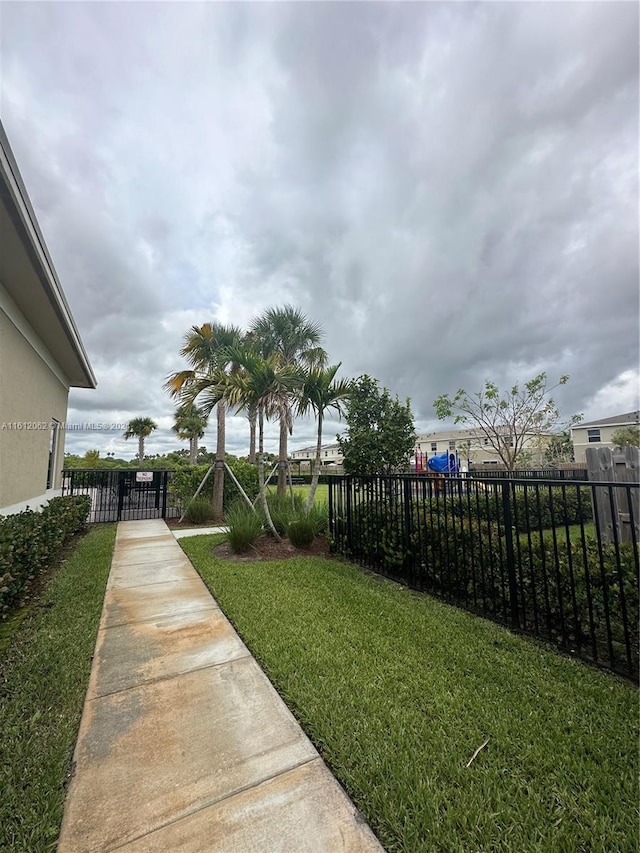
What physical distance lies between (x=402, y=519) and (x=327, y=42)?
26.0 ft

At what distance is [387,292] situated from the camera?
459 inches

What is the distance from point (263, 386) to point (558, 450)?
25.9 meters

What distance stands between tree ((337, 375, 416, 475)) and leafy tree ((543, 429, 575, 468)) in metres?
19.2

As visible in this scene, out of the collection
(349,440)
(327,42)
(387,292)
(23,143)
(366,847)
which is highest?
(327,42)

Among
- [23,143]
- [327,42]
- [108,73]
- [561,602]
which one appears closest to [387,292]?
[327,42]

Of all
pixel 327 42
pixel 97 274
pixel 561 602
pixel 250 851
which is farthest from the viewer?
pixel 97 274

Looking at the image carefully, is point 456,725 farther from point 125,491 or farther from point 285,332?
point 285,332

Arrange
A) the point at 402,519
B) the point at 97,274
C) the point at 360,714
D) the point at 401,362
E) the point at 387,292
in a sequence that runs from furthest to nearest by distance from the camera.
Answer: the point at 401,362 < the point at 387,292 < the point at 97,274 < the point at 402,519 < the point at 360,714

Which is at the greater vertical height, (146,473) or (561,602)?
(146,473)

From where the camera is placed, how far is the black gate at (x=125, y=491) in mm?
10289

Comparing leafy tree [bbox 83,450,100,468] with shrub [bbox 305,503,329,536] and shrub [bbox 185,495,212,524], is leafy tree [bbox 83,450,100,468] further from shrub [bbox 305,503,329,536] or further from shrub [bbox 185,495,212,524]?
shrub [bbox 305,503,329,536]

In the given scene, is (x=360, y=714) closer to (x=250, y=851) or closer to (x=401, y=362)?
(x=250, y=851)

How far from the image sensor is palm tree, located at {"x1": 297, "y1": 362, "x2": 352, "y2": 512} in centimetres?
686

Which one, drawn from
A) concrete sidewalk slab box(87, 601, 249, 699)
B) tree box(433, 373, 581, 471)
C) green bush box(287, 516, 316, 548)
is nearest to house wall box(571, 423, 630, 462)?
tree box(433, 373, 581, 471)
